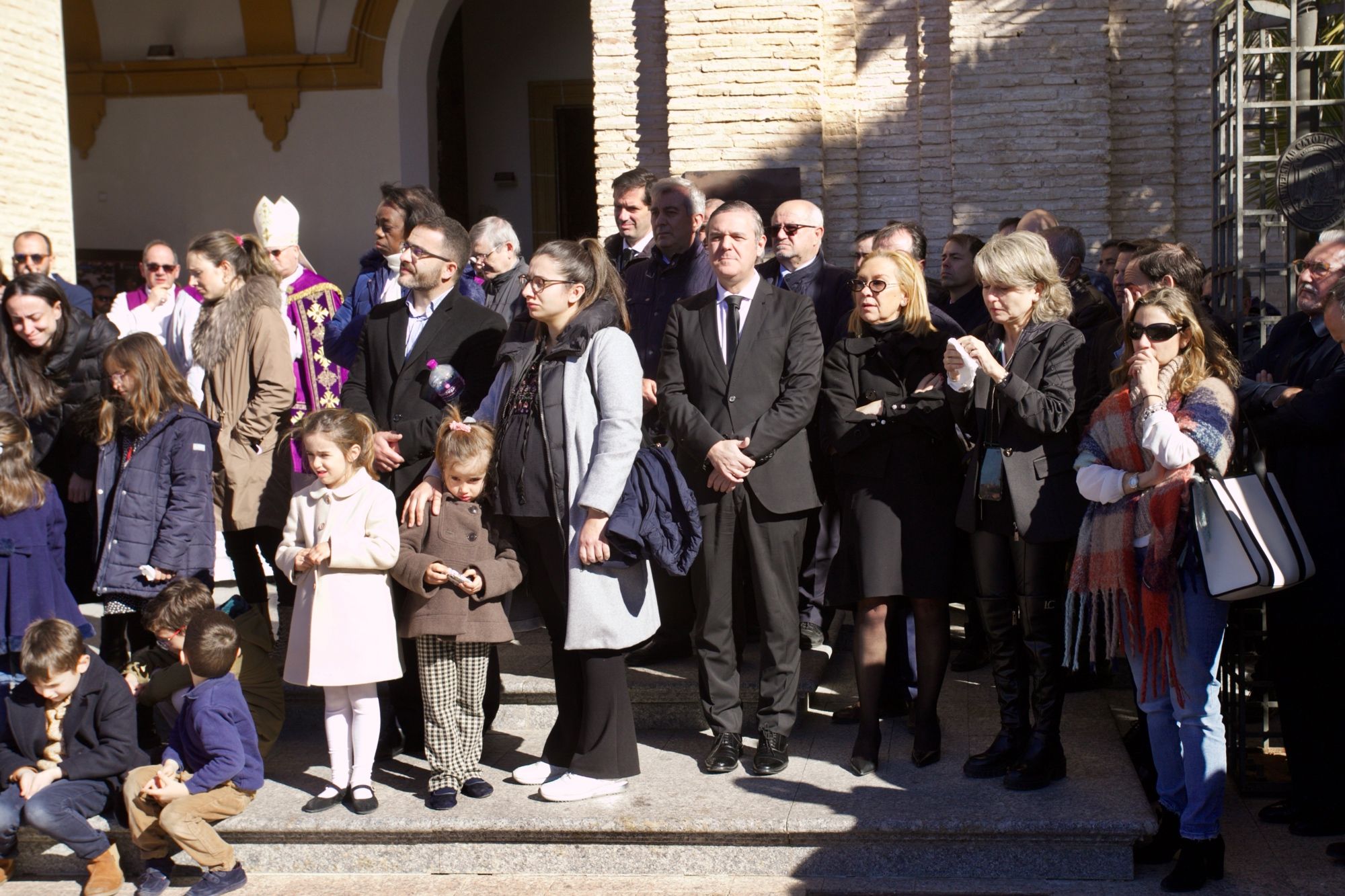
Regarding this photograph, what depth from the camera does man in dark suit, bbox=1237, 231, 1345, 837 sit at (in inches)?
177

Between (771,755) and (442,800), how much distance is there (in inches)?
46.8

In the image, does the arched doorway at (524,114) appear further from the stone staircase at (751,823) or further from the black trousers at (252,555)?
the stone staircase at (751,823)

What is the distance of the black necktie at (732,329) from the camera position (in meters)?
5.12

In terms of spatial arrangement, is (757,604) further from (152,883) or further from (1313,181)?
(1313,181)

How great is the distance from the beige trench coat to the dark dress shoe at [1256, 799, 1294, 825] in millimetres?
3061

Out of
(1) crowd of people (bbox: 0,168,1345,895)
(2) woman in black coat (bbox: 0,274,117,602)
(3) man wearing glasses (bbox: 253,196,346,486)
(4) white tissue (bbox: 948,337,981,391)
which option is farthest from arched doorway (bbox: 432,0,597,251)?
(4) white tissue (bbox: 948,337,981,391)

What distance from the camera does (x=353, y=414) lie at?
5.14 m

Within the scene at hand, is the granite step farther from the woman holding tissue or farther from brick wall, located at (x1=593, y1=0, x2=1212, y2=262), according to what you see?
brick wall, located at (x1=593, y1=0, x2=1212, y2=262)

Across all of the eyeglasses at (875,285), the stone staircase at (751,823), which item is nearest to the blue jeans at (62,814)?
the stone staircase at (751,823)

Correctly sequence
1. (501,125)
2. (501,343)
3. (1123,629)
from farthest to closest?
(501,125) → (501,343) → (1123,629)

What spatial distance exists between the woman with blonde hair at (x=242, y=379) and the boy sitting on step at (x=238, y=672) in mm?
525

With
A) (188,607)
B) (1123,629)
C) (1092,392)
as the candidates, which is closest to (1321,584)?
(1123,629)

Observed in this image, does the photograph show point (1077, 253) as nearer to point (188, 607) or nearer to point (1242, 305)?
point (1242, 305)

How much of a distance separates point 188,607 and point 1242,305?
426 cm
